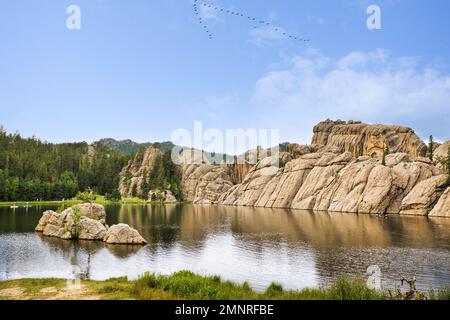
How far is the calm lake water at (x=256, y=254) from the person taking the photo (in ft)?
147

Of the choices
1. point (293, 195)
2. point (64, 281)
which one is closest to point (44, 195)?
point (293, 195)

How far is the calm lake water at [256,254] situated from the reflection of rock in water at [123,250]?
0.13m

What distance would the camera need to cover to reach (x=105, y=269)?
46.7 m

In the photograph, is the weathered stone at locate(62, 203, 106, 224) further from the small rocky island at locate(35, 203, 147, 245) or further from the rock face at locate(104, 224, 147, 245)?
the rock face at locate(104, 224, 147, 245)

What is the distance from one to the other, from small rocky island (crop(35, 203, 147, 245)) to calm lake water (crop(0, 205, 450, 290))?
2206 mm

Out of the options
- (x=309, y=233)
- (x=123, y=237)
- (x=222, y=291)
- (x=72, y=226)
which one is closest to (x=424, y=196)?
(x=309, y=233)

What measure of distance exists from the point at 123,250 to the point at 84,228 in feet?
48.6

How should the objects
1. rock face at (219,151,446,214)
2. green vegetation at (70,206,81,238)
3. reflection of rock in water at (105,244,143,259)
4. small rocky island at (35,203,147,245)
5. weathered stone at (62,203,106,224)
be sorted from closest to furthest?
reflection of rock in water at (105,244,143,259) → small rocky island at (35,203,147,245) → green vegetation at (70,206,81,238) → weathered stone at (62,203,106,224) → rock face at (219,151,446,214)

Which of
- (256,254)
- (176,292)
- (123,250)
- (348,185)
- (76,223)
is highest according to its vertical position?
(348,185)

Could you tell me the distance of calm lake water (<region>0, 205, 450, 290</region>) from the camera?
44656 mm

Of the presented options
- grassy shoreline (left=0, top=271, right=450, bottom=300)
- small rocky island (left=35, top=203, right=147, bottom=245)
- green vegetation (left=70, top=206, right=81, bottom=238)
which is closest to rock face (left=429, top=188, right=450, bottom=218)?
small rocky island (left=35, top=203, right=147, bottom=245)

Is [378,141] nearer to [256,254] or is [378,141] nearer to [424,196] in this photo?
[424,196]

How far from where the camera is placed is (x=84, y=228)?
237ft
